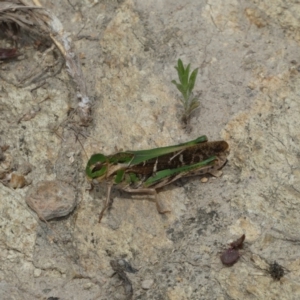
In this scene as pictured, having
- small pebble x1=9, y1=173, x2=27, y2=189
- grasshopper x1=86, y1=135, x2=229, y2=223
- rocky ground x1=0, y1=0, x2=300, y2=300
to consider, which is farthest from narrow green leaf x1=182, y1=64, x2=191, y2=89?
small pebble x1=9, y1=173, x2=27, y2=189

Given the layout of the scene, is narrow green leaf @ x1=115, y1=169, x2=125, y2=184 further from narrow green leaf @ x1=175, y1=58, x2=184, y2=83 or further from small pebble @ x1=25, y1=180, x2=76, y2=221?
narrow green leaf @ x1=175, y1=58, x2=184, y2=83

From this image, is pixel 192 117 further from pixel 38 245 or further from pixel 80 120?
pixel 38 245

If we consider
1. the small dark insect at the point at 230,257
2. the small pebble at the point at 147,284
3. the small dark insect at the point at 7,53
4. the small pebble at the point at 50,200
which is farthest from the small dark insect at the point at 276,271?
the small dark insect at the point at 7,53

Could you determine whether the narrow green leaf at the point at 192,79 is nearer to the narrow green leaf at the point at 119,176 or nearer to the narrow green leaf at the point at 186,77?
the narrow green leaf at the point at 186,77

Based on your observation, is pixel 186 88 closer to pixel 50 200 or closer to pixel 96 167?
pixel 96 167

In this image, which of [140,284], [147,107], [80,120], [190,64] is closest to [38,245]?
[140,284]

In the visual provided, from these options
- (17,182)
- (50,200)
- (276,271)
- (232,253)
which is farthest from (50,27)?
(276,271)

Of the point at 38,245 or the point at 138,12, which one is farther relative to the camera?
the point at 138,12
